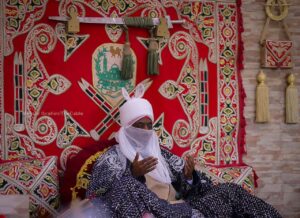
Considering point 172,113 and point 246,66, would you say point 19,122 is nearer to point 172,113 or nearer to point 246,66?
point 172,113

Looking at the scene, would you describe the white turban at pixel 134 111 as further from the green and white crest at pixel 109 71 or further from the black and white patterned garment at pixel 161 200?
the green and white crest at pixel 109 71

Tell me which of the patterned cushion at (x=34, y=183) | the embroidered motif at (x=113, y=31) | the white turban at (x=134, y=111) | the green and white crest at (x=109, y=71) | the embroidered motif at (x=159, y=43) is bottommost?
the patterned cushion at (x=34, y=183)

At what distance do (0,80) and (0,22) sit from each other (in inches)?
19.1

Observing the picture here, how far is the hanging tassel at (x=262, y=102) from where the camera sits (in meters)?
4.63

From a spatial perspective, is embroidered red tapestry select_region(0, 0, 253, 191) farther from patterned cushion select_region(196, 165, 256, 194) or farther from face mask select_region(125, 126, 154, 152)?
face mask select_region(125, 126, 154, 152)

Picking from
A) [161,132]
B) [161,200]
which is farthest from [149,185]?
[161,132]

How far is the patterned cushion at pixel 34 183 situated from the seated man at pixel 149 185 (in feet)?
1.50

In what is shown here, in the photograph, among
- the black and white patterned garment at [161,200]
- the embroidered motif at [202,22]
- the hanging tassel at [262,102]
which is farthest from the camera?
the hanging tassel at [262,102]

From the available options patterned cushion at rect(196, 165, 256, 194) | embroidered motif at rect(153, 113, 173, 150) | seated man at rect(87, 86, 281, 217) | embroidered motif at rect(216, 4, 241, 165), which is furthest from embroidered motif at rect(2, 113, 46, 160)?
embroidered motif at rect(216, 4, 241, 165)

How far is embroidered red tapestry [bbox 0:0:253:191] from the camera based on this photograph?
4047mm

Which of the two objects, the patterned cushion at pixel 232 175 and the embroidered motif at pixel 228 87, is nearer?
the patterned cushion at pixel 232 175

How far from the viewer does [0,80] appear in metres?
3.99

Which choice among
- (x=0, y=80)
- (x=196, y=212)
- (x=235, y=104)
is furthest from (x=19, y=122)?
(x=235, y=104)

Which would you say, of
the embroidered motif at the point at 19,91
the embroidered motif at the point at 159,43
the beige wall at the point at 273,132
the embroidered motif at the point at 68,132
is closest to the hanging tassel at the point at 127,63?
the embroidered motif at the point at 159,43
